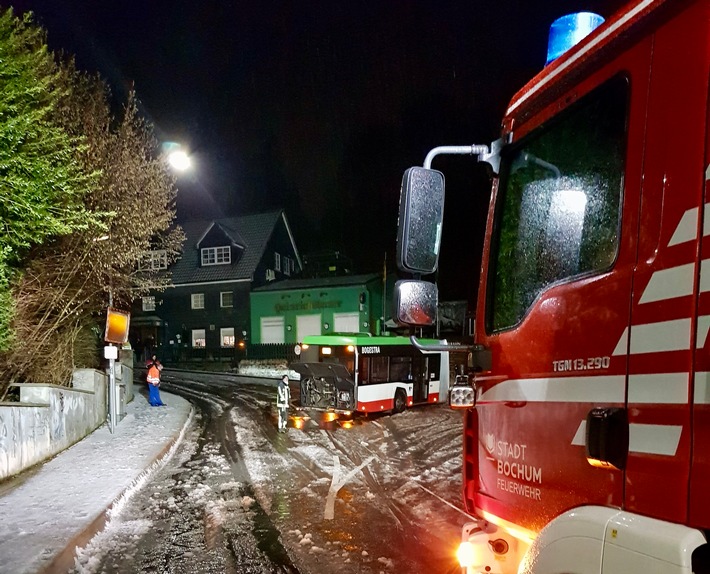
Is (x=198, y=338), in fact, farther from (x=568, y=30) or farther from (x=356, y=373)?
(x=568, y=30)

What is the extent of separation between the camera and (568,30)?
→ 3.13m

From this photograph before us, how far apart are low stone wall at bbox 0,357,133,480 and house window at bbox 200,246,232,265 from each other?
29.3 meters

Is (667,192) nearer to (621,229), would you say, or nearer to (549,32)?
(621,229)

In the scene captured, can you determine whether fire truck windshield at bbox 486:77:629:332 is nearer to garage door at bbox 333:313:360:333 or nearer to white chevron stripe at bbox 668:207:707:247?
white chevron stripe at bbox 668:207:707:247

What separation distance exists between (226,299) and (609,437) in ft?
134

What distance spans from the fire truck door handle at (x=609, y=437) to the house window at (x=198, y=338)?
42.0 meters

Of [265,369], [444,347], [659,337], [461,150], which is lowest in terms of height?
[265,369]

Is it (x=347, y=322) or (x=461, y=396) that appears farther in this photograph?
(x=347, y=322)

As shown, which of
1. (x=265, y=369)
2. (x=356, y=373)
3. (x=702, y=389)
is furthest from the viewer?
(x=265, y=369)

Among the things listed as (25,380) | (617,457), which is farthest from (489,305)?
(25,380)

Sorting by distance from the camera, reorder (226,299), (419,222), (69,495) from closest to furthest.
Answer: (419,222) → (69,495) → (226,299)

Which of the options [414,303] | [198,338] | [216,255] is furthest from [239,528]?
[216,255]

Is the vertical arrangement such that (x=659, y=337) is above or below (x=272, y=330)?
above

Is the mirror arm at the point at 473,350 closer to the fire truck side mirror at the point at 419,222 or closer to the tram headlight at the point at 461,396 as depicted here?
the tram headlight at the point at 461,396
